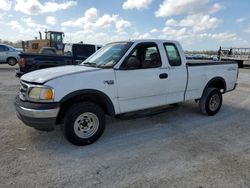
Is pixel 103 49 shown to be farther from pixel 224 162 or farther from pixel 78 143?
pixel 224 162

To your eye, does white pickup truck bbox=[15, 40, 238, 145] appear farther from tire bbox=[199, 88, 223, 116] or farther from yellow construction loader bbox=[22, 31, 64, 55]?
yellow construction loader bbox=[22, 31, 64, 55]

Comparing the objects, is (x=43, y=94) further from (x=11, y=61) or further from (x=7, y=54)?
(x=11, y=61)

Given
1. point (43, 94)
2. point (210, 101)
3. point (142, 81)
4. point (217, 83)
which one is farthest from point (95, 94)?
point (217, 83)

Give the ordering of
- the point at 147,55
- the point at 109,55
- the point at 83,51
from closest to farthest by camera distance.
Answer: the point at 109,55
the point at 147,55
the point at 83,51

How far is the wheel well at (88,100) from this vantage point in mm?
3715

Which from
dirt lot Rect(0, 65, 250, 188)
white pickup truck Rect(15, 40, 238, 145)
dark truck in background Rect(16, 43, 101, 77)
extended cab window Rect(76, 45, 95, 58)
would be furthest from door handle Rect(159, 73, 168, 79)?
extended cab window Rect(76, 45, 95, 58)

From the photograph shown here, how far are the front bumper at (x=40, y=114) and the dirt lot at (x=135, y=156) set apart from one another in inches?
19.9

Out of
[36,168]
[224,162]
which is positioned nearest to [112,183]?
[36,168]

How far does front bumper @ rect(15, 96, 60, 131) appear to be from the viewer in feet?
11.2

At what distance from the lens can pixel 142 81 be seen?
14.1 feet

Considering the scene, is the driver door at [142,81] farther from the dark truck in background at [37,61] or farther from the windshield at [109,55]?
the dark truck in background at [37,61]

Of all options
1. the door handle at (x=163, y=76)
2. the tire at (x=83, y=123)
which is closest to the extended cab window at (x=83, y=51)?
the door handle at (x=163, y=76)

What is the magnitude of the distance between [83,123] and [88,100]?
427mm

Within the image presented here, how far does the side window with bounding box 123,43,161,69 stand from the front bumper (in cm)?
188
